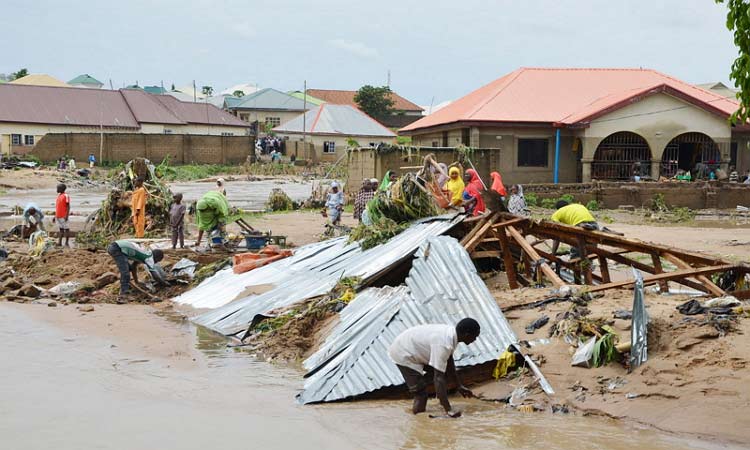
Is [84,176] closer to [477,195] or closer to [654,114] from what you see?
[654,114]

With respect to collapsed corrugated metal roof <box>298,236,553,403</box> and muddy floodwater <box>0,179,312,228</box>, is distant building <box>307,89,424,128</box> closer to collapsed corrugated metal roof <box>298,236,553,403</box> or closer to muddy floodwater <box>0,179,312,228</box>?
muddy floodwater <box>0,179,312,228</box>

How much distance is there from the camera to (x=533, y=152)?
32.8m

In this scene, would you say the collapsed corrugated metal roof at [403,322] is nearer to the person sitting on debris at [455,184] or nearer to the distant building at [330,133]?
the person sitting on debris at [455,184]

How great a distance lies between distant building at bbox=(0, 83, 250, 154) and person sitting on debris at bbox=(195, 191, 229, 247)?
3628cm

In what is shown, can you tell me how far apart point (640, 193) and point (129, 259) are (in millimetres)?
19243

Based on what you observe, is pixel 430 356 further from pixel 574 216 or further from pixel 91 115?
pixel 91 115

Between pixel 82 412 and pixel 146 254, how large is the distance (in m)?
5.51

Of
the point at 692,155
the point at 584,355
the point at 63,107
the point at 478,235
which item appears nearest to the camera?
the point at 584,355

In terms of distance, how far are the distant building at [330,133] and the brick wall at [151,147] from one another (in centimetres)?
473

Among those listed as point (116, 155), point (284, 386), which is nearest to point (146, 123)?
point (116, 155)

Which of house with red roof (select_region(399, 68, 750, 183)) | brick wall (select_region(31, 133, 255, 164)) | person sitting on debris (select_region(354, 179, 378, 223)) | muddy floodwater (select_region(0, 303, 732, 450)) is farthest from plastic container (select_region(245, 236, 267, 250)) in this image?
brick wall (select_region(31, 133, 255, 164))

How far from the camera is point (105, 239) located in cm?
1844

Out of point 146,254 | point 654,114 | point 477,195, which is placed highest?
point 654,114

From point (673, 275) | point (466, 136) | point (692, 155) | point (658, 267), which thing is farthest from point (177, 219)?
point (692, 155)
